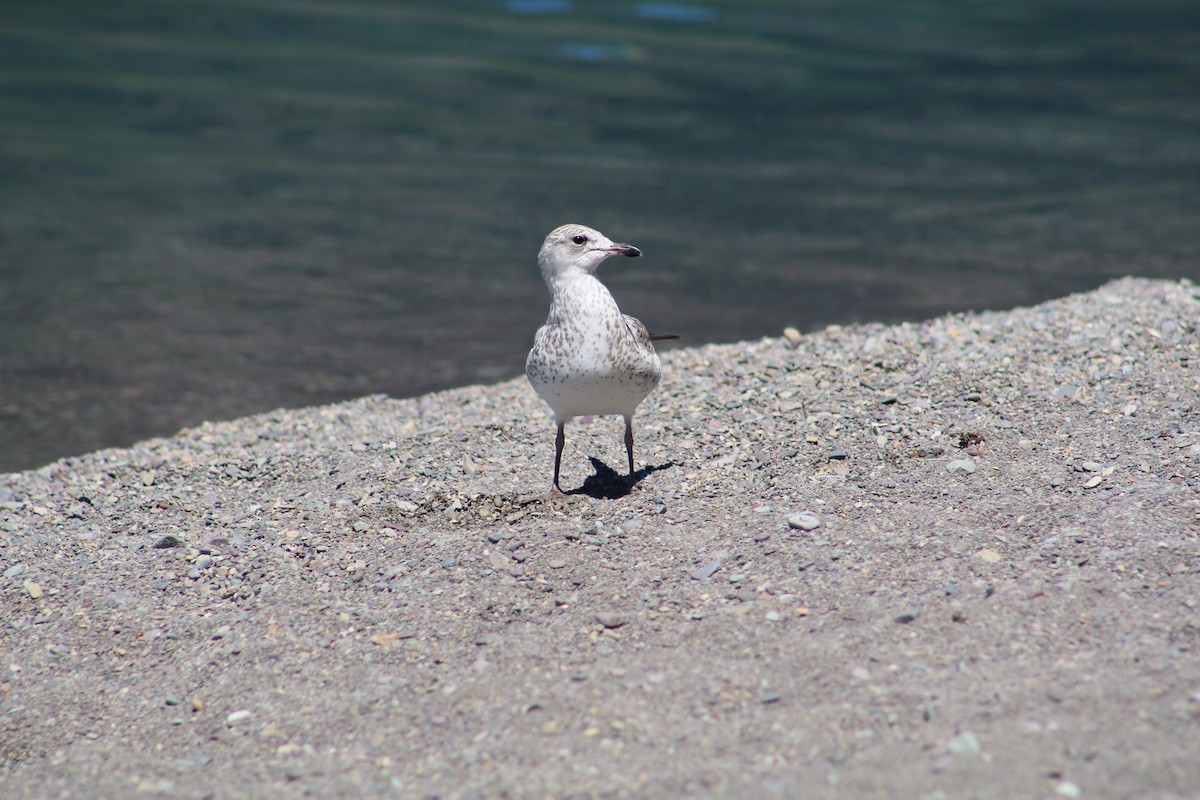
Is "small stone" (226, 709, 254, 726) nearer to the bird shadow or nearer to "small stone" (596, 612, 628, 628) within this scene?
"small stone" (596, 612, 628, 628)

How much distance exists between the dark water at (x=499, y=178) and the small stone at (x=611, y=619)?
20.5 ft

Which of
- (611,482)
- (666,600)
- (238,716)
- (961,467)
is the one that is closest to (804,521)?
(666,600)

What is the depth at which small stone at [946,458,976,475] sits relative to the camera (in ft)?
20.4

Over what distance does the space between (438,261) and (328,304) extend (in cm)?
172

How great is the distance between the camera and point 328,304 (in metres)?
13.3

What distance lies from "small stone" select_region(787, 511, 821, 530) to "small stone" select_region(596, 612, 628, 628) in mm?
1089

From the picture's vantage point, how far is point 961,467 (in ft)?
20.6

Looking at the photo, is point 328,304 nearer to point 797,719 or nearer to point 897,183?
point 897,183

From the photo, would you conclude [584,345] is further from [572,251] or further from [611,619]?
[611,619]

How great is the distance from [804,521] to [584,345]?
1382 millimetres

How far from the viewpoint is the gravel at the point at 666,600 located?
420 cm

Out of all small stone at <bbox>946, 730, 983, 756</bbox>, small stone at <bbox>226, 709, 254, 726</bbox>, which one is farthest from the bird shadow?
small stone at <bbox>946, 730, 983, 756</bbox>

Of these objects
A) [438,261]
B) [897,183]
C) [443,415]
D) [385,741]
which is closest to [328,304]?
[438,261]

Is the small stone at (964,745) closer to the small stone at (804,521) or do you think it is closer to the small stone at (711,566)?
the small stone at (711,566)
